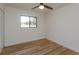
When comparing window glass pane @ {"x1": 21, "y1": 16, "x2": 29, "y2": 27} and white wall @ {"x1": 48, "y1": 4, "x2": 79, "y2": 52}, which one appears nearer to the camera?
white wall @ {"x1": 48, "y1": 4, "x2": 79, "y2": 52}

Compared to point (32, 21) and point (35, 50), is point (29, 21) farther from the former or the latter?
point (35, 50)

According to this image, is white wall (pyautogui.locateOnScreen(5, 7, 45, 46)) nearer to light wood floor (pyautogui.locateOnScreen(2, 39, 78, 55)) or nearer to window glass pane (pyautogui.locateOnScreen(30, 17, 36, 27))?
window glass pane (pyautogui.locateOnScreen(30, 17, 36, 27))

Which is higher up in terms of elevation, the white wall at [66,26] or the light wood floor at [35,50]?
the white wall at [66,26]

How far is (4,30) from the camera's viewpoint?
137 inches

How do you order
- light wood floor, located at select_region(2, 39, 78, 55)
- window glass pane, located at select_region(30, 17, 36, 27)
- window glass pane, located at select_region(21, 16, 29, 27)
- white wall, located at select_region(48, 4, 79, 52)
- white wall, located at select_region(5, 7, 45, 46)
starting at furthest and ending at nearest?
window glass pane, located at select_region(30, 17, 36, 27), window glass pane, located at select_region(21, 16, 29, 27), white wall, located at select_region(5, 7, 45, 46), white wall, located at select_region(48, 4, 79, 52), light wood floor, located at select_region(2, 39, 78, 55)

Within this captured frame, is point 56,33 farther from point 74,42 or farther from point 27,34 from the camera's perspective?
point 27,34

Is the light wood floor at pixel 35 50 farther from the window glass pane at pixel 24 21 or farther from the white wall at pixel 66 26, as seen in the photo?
the window glass pane at pixel 24 21

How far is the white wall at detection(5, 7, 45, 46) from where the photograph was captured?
142 inches

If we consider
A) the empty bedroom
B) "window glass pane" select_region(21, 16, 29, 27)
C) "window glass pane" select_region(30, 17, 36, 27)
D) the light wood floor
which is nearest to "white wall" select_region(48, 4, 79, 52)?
the empty bedroom

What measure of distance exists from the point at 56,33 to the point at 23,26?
182 cm

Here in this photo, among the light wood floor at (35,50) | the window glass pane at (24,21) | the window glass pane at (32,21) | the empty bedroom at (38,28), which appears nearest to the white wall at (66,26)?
the empty bedroom at (38,28)

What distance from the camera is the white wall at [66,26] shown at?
287cm

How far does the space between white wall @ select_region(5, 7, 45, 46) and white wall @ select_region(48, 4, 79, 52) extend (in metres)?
1.13

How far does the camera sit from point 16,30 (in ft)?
13.0
